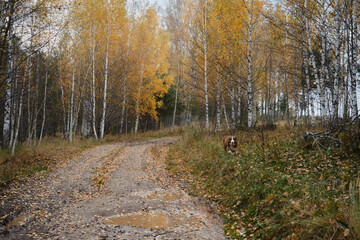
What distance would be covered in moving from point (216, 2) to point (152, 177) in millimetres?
12920

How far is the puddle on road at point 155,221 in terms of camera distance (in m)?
4.89

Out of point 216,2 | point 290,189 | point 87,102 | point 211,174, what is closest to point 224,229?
point 290,189

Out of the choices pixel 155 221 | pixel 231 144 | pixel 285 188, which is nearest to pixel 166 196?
pixel 155 221

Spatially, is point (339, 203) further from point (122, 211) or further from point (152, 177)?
point (152, 177)

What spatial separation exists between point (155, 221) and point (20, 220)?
8.86ft

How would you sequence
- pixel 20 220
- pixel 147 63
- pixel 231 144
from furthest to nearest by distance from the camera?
1. pixel 147 63
2. pixel 231 144
3. pixel 20 220

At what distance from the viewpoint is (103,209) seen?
5.59m

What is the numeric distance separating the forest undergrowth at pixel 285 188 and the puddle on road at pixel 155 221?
2.55 ft

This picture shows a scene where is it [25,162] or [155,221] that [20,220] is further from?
[25,162]

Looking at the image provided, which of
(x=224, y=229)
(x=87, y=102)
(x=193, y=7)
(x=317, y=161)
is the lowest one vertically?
(x=224, y=229)

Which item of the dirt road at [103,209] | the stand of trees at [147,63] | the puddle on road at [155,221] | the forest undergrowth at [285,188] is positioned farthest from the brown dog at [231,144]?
the stand of trees at [147,63]

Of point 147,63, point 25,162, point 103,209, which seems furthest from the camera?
point 147,63

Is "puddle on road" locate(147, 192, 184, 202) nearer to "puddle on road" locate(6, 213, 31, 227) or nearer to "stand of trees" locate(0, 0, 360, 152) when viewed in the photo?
"puddle on road" locate(6, 213, 31, 227)

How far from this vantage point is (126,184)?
24.9ft
